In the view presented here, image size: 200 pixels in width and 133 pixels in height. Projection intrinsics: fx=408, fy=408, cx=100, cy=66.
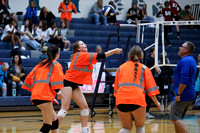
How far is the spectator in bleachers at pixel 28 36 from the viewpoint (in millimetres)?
15391

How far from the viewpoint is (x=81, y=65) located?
7438 millimetres

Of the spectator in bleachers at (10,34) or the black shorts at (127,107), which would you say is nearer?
the black shorts at (127,107)

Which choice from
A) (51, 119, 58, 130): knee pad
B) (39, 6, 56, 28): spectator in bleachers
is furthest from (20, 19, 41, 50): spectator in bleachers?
(51, 119, 58, 130): knee pad

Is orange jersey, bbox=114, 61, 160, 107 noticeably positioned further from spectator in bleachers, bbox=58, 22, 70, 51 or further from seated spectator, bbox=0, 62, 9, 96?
spectator in bleachers, bbox=58, 22, 70, 51

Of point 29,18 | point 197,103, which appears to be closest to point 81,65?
point 197,103

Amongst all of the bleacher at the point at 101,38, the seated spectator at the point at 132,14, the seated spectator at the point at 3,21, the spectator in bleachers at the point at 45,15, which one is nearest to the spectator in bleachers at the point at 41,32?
the spectator in bleachers at the point at 45,15

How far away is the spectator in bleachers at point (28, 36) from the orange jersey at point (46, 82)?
9179 millimetres

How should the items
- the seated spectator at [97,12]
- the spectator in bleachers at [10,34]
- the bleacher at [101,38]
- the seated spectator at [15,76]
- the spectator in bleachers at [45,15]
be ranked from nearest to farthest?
the seated spectator at [15,76] < the spectator in bleachers at [10,34] < the bleacher at [101,38] < the spectator in bleachers at [45,15] < the seated spectator at [97,12]

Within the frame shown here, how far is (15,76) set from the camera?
12.6 m

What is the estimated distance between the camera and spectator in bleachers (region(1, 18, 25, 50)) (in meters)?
14.5

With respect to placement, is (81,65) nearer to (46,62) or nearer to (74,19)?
(46,62)

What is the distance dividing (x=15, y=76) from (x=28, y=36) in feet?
10.9

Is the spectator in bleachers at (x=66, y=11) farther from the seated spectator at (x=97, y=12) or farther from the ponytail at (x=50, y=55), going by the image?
the ponytail at (x=50, y=55)

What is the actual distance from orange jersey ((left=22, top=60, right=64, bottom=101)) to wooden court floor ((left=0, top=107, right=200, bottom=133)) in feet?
7.06
